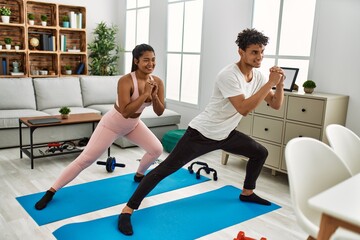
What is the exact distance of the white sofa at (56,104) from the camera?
4.19 m

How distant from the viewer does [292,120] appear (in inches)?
134

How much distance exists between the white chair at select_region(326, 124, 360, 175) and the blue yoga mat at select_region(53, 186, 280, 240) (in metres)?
1.01

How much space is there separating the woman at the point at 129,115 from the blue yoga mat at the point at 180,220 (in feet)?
1.49

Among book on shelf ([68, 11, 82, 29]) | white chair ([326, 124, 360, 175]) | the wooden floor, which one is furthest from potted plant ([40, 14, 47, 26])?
white chair ([326, 124, 360, 175])

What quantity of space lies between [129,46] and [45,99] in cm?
213

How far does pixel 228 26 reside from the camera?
440 centimetres

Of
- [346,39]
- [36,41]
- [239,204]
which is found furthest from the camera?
[36,41]

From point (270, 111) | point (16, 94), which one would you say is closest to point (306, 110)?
point (270, 111)

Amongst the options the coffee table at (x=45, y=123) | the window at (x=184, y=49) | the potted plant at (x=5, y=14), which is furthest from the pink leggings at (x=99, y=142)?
the potted plant at (x=5, y=14)

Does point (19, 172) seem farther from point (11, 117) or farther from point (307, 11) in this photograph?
point (307, 11)

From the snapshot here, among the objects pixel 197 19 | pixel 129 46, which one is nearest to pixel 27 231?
pixel 197 19

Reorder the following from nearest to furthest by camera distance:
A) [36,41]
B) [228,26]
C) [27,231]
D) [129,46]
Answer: [27,231] → [228,26] → [36,41] → [129,46]

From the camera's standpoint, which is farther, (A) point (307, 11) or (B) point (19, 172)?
(A) point (307, 11)

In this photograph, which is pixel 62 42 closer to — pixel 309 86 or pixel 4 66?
pixel 4 66
